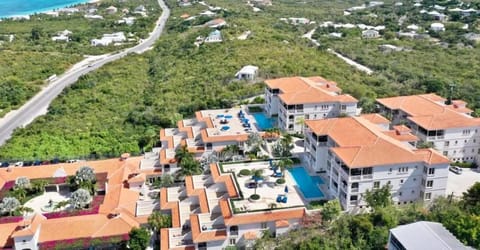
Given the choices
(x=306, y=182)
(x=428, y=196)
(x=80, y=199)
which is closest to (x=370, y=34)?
(x=306, y=182)

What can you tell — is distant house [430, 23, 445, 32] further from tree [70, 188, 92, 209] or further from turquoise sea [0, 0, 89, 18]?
turquoise sea [0, 0, 89, 18]

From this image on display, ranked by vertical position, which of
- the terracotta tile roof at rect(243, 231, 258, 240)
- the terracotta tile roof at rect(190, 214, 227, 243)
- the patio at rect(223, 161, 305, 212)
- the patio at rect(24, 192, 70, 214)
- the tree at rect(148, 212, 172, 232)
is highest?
the patio at rect(223, 161, 305, 212)

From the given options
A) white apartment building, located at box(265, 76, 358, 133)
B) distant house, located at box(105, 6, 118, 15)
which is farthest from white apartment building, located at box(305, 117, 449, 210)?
distant house, located at box(105, 6, 118, 15)

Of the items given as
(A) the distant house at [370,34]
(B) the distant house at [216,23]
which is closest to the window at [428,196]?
(A) the distant house at [370,34]

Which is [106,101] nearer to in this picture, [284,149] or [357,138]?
[284,149]

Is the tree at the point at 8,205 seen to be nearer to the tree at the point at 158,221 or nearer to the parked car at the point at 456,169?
the tree at the point at 158,221

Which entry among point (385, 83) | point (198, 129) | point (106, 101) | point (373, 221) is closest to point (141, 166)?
point (198, 129)
